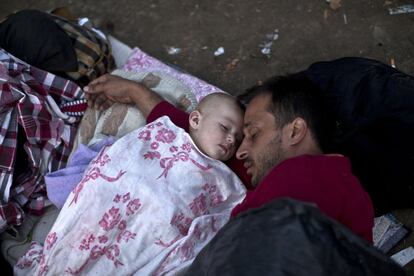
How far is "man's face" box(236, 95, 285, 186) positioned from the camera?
6.32 feet

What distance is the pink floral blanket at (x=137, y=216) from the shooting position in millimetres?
2018

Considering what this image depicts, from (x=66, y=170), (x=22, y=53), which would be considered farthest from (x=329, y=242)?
(x=22, y=53)

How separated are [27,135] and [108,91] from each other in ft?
1.55

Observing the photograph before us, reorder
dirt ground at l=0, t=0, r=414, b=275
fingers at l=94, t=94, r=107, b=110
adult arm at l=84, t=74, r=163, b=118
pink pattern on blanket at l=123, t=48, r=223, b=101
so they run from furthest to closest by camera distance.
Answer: dirt ground at l=0, t=0, r=414, b=275, pink pattern on blanket at l=123, t=48, r=223, b=101, fingers at l=94, t=94, r=107, b=110, adult arm at l=84, t=74, r=163, b=118

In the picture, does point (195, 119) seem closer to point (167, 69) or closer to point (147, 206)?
point (147, 206)

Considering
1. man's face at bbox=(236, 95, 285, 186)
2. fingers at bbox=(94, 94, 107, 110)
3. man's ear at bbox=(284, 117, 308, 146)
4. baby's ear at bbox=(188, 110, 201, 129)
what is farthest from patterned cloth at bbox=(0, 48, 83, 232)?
man's ear at bbox=(284, 117, 308, 146)

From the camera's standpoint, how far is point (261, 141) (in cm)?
196

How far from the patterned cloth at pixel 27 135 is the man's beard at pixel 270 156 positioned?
3.83 ft

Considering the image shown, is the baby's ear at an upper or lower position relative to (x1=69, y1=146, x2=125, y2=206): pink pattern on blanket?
upper

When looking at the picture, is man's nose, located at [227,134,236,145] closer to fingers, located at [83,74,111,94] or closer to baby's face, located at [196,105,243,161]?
baby's face, located at [196,105,243,161]

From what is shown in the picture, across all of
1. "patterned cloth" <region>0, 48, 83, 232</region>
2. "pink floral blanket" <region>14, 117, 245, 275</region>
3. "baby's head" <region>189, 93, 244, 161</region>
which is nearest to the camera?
"pink floral blanket" <region>14, 117, 245, 275</region>

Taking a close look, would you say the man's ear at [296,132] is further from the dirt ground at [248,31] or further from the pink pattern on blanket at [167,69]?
the dirt ground at [248,31]

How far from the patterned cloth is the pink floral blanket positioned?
40 centimetres

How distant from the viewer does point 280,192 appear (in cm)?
152
